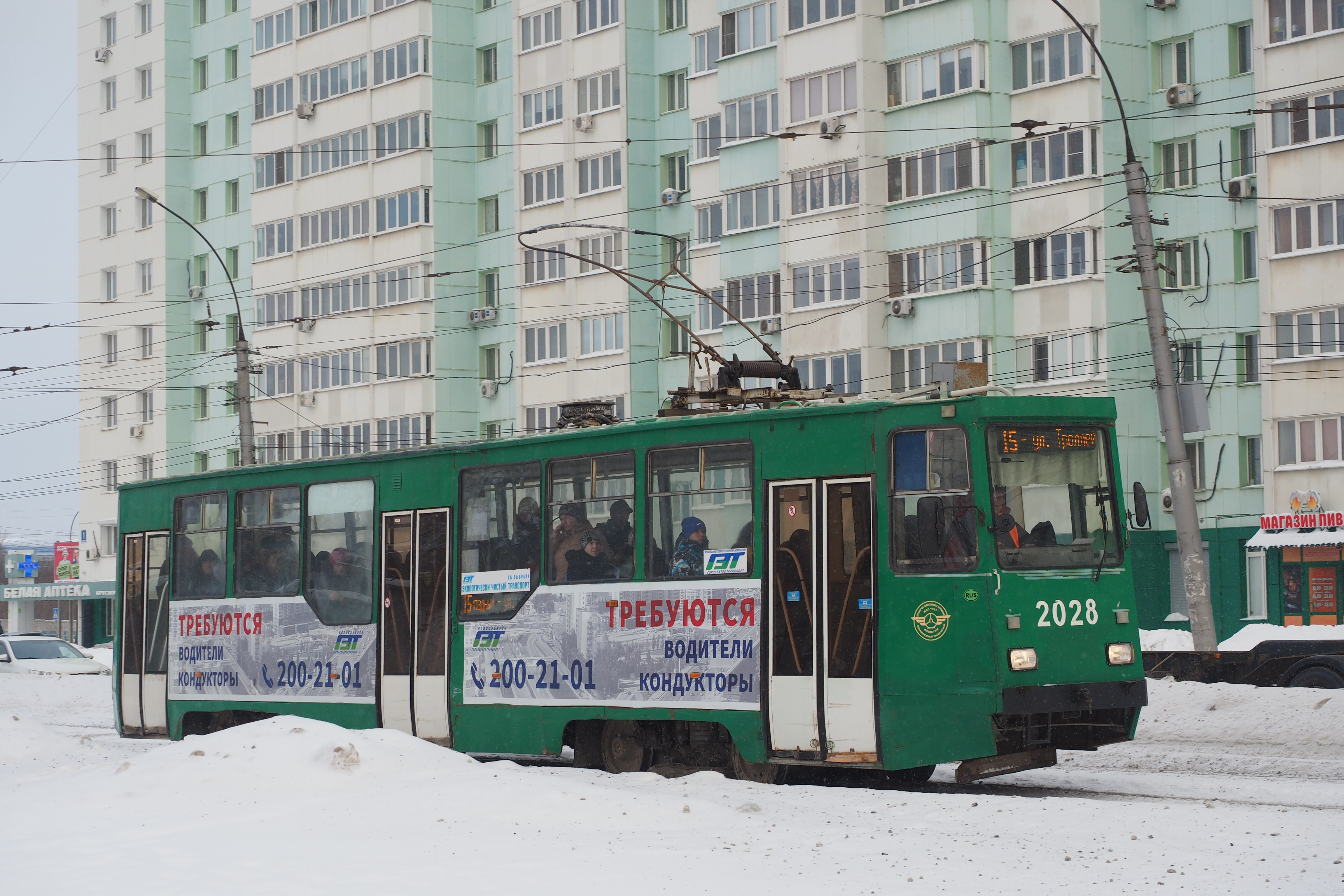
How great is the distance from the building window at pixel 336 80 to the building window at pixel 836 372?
2032cm

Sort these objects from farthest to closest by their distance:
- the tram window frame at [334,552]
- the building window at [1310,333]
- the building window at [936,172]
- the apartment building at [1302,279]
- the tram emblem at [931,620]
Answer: the building window at [936,172] < the apartment building at [1302,279] < the building window at [1310,333] < the tram window frame at [334,552] < the tram emblem at [931,620]

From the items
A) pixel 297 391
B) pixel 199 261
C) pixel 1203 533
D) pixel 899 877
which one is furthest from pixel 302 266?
pixel 899 877

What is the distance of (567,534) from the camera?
16250 millimetres

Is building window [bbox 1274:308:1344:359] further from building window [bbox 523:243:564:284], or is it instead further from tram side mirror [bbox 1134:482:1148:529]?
tram side mirror [bbox 1134:482:1148:529]

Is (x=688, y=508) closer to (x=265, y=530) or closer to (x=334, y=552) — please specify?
(x=334, y=552)

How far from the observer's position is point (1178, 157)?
4628cm

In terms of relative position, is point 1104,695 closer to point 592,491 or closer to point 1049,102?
point 592,491

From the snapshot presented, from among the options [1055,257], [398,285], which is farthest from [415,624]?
[398,285]

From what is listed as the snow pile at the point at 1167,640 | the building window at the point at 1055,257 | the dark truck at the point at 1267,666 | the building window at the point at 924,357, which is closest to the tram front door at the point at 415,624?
the dark truck at the point at 1267,666

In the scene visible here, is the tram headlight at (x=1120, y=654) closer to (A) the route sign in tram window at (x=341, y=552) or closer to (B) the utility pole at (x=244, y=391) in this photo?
(A) the route sign in tram window at (x=341, y=552)

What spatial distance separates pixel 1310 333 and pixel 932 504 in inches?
1272

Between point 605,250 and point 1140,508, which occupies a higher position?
point 605,250

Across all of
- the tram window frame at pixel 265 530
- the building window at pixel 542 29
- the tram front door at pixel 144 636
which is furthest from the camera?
the building window at pixel 542 29

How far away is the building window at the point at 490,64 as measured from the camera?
197 feet
